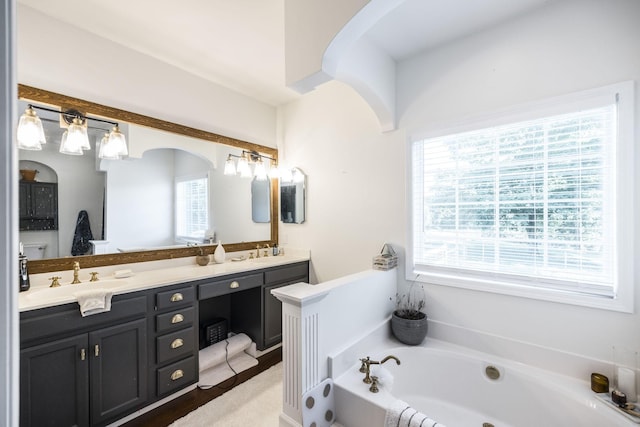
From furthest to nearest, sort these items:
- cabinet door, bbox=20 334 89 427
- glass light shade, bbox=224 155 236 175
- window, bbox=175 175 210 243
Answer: glass light shade, bbox=224 155 236 175 → window, bbox=175 175 210 243 → cabinet door, bbox=20 334 89 427

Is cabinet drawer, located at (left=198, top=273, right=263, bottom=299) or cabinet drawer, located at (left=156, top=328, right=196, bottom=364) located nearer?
cabinet drawer, located at (left=156, top=328, right=196, bottom=364)

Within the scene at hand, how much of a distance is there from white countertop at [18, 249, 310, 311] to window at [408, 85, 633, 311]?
63.4 inches

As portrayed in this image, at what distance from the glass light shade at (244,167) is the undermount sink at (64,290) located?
1.63 m

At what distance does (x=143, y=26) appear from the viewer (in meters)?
2.01

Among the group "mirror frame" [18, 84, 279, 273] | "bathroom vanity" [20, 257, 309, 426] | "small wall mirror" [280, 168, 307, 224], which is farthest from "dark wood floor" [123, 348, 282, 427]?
"small wall mirror" [280, 168, 307, 224]

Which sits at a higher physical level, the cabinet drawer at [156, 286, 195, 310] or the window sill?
the window sill

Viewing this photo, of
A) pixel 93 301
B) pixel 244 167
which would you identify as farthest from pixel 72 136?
pixel 244 167

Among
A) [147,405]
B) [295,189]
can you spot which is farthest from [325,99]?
[147,405]

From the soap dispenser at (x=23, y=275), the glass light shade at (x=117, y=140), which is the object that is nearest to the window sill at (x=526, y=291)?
the glass light shade at (x=117, y=140)

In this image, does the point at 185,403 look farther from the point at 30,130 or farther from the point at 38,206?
the point at 30,130

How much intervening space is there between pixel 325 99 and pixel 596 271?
8.83 feet

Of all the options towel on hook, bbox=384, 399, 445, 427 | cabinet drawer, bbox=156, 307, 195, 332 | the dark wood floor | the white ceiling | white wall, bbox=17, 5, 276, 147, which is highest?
the white ceiling

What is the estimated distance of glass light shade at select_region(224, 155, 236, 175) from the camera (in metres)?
3.05

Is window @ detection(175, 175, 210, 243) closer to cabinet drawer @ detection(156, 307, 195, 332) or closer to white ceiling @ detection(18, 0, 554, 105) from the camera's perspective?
cabinet drawer @ detection(156, 307, 195, 332)
